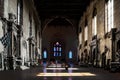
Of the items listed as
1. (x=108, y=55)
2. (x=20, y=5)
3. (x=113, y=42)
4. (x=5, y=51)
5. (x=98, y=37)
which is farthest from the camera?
(x=98, y=37)

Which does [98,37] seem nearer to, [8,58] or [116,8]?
[116,8]

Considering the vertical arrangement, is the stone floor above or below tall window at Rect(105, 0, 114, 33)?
below

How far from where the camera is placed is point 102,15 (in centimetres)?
3303

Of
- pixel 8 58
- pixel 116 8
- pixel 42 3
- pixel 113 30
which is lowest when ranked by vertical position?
pixel 8 58

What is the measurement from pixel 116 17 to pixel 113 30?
1082 mm

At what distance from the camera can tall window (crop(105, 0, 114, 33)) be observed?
94.9 ft

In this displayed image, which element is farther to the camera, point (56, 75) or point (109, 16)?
point (109, 16)

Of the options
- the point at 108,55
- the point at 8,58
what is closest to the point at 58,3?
the point at 108,55

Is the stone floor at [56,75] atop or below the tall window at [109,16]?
below

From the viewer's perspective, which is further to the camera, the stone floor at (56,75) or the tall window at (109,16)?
the tall window at (109,16)

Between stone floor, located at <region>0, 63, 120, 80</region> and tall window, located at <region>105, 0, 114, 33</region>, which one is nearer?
stone floor, located at <region>0, 63, 120, 80</region>

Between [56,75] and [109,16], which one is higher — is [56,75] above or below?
below

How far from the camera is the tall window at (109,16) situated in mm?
28922

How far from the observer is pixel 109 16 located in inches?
1177
